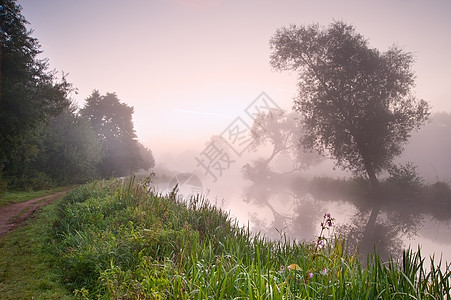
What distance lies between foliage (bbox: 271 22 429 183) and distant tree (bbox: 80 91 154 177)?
29513 mm

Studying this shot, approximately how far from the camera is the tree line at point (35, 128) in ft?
49.1

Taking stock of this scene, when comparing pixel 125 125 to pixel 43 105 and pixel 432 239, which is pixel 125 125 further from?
pixel 432 239

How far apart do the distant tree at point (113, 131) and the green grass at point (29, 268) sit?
31964mm

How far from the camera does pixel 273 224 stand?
10516mm

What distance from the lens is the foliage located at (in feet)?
59.4

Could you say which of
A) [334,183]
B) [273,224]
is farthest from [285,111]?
[273,224]

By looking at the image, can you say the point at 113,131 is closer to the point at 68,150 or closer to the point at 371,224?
the point at 68,150

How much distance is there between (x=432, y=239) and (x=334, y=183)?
16946 millimetres

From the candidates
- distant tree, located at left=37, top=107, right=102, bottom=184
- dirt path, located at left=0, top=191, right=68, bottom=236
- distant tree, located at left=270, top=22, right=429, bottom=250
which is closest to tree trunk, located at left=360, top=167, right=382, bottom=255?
distant tree, located at left=270, top=22, right=429, bottom=250

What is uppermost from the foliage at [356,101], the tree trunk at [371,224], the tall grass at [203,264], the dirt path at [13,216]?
the foliage at [356,101]

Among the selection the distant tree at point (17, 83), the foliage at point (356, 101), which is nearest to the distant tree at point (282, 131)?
the foliage at point (356, 101)

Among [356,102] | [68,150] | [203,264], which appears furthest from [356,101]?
[68,150]

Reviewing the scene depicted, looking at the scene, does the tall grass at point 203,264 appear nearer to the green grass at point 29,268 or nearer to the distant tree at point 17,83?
the green grass at point 29,268

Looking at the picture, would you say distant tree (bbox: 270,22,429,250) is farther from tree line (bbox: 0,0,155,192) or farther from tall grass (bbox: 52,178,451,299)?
tree line (bbox: 0,0,155,192)
